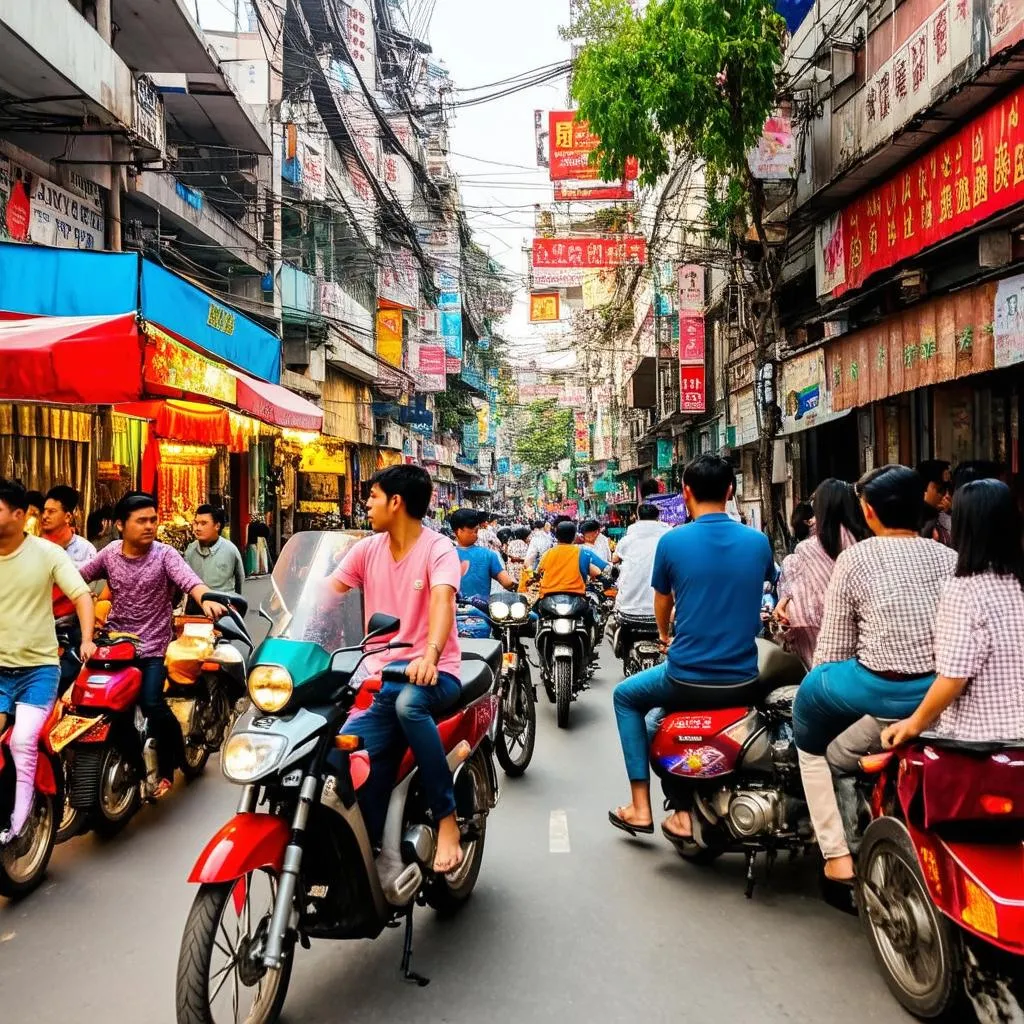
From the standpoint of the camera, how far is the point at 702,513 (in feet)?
15.0

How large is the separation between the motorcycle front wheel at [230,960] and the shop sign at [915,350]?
7.78 metres

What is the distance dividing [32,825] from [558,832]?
268cm

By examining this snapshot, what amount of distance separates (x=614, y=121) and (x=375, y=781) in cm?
1058

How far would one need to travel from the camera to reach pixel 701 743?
436 cm

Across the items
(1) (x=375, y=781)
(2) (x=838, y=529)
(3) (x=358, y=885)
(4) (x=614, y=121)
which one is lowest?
(3) (x=358, y=885)

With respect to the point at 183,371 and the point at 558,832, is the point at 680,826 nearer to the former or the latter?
the point at 558,832

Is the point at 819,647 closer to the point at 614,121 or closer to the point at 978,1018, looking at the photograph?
the point at 978,1018

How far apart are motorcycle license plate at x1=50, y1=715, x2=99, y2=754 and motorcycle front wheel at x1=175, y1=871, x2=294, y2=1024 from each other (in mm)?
2095

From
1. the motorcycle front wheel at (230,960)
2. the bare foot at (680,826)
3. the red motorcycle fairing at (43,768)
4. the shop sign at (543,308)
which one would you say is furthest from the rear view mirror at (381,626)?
the shop sign at (543,308)

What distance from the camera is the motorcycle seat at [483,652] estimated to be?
4531mm

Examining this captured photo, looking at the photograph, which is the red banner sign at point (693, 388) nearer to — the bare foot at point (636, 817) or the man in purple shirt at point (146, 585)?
the man in purple shirt at point (146, 585)

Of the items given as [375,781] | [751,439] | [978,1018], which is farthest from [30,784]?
[751,439]

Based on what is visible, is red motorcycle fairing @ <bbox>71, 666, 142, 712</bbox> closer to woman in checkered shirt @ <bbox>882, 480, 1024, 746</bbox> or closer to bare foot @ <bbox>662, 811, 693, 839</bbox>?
bare foot @ <bbox>662, 811, 693, 839</bbox>

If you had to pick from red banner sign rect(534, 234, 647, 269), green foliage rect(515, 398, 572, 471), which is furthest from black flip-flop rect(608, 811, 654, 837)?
green foliage rect(515, 398, 572, 471)
